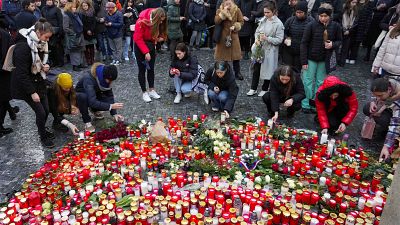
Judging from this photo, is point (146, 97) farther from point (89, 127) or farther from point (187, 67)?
point (89, 127)

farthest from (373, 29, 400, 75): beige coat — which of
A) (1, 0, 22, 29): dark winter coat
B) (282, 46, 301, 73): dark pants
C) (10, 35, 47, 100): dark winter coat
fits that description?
(1, 0, 22, 29): dark winter coat

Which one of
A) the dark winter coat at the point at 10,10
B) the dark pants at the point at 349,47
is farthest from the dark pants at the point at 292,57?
the dark winter coat at the point at 10,10

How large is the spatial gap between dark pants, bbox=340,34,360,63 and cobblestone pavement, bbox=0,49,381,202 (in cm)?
25

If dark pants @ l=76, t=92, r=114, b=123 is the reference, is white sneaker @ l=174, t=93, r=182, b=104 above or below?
below

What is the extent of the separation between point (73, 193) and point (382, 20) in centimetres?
785

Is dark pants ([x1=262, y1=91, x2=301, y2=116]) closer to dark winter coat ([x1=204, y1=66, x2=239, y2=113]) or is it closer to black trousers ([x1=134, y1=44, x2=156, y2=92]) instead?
dark winter coat ([x1=204, y1=66, x2=239, y2=113])

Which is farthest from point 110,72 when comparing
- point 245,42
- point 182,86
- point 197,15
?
point 245,42

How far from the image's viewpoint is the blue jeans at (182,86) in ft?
22.9

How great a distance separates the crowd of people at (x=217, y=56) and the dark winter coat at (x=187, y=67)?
2cm

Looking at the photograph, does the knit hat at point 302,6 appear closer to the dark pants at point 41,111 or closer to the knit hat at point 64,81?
the knit hat at point 64,81

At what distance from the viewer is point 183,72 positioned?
6.88 meters

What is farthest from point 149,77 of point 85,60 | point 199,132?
point 85,60

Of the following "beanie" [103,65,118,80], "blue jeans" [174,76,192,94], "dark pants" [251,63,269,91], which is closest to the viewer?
"beanie" [103,65,118,80]

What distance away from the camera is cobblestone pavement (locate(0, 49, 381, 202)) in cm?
496
